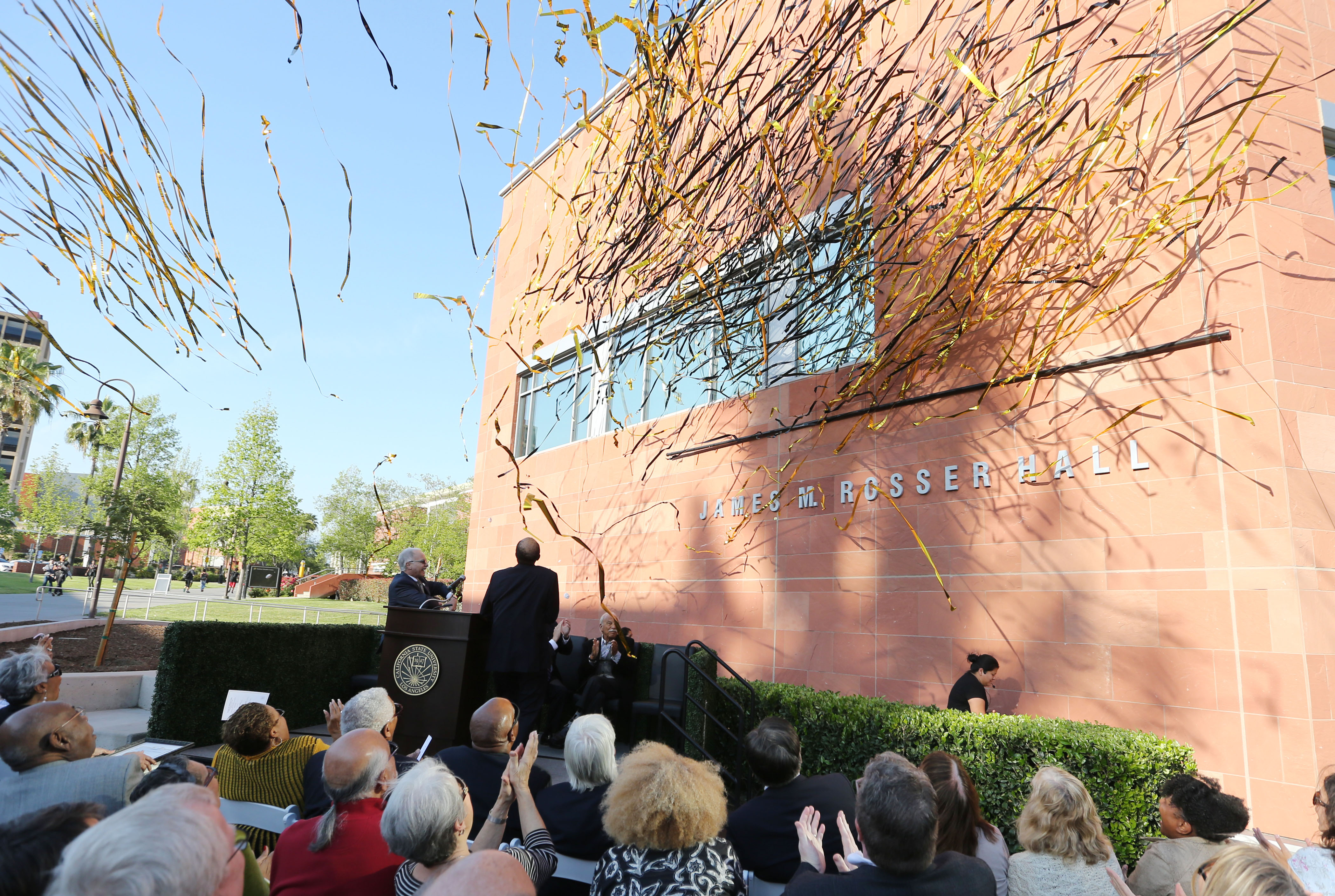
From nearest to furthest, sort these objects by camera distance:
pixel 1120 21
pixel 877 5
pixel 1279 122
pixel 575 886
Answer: pixel 575 886 → pixel 1279 122 → pixel 1120 21 → pixel 877 5

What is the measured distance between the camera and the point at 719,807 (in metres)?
2.39

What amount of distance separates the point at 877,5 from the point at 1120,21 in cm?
210

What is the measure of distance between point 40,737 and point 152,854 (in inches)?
69.4

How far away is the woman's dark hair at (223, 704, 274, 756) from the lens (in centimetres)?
315

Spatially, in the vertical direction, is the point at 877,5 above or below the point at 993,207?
above

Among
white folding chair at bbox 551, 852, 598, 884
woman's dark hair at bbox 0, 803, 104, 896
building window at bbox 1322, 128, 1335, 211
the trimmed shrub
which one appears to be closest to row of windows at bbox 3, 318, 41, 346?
the trimmed shrub

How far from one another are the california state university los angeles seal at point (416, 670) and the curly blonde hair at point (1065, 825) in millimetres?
4190

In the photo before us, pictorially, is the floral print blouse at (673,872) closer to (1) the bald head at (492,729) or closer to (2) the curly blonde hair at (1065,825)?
(1) the bald head at (492,729)

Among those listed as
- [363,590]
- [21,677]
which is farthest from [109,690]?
[363,590]

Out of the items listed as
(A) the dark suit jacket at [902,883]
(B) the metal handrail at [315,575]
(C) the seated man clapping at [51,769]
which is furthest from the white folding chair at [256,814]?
(B) the metal handrail at [315,575]

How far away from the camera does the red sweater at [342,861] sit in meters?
2.27

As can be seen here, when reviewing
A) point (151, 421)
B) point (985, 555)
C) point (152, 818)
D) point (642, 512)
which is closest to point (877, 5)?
point (985, 555)

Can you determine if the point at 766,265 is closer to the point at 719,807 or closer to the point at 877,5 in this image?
the point at 877,5

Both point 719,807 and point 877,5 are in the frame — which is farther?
point 877,5
